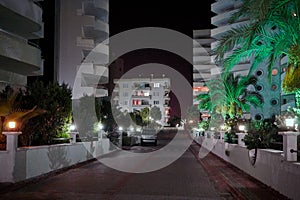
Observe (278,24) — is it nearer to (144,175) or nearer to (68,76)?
(144,175)

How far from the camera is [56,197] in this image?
464 inches

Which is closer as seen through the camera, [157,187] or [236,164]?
[157,187]

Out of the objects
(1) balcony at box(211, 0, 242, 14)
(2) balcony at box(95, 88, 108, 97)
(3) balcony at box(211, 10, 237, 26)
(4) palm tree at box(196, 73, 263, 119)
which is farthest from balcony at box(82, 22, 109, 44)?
(1) balcony at box(211, 0, 242, 14)

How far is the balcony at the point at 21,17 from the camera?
94.3 ft

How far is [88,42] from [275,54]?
145 feet

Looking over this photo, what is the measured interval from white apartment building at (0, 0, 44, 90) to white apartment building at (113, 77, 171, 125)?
103 m

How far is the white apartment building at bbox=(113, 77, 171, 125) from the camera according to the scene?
14088 cm

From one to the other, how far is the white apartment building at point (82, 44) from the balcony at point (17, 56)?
41.4 feet

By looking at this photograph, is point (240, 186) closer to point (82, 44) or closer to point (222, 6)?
point (82, 44)

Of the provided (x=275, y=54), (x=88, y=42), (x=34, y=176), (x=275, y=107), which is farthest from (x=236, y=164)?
(x=275, y=107)

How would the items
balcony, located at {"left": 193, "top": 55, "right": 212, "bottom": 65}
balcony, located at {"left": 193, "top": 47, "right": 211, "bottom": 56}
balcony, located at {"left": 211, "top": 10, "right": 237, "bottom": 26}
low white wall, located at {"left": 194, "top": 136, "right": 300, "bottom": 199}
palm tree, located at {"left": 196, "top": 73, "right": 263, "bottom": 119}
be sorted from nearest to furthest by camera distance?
low white wall, located at {"left": 194, "top": 136, "right": 300, "bottom": 199} → palm tree, located at {"left": 196, "top": 73, "right": 263, "bottom": 119} → balcony, located at {"left": 211, "top": 10, "right": 237, "bottom": 26} → balcony, located at {"left": 193, "top": 55, "right": 212, "bottom": 65} → balcony, located at {"left": 193, "top": 47, "right": 211, "bottom": 56}

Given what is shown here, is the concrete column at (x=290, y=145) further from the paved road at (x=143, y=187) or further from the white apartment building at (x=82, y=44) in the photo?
the white apartment building at (x=82, y=44)

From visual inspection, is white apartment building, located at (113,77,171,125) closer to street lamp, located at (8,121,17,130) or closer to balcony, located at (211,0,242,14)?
balcony, located at (211,0,242,14)

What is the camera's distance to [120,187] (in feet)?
45.7
